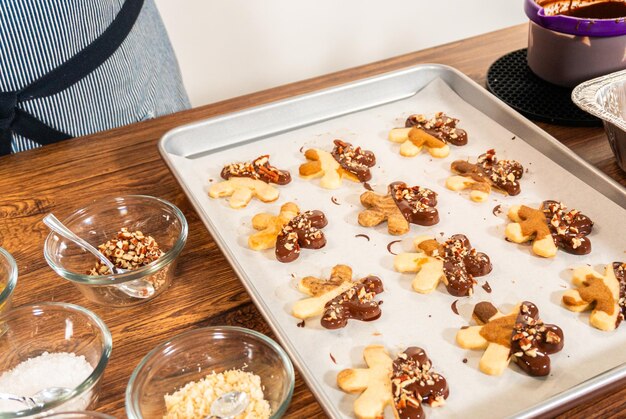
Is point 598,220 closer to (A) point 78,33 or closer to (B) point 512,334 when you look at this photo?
(B) point 512,334

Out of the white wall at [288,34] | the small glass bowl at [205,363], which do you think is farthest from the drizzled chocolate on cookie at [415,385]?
the white wall at [288,34]

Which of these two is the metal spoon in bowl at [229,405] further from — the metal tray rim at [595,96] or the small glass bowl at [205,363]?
the metal tray rim at [595,96]

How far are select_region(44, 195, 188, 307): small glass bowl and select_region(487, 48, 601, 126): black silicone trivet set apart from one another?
0.78 m

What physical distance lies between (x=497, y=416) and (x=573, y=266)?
0.35 m

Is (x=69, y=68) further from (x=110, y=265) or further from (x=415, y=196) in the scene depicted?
(x=415, y=196)

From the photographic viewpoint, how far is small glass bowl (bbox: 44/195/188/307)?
3.41 ft

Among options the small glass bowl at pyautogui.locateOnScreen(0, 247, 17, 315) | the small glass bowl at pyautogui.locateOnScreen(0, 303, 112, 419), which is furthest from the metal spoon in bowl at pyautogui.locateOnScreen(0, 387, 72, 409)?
the small glass bowl at pyautogui.locateOnScreen(0, 247, 17, 315)

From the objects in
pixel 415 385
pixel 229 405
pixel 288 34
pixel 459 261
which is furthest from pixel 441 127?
pixel 288 34

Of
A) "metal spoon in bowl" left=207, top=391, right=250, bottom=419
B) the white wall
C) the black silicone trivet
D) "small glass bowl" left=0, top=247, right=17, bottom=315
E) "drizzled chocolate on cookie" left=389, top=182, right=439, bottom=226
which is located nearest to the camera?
"metal spoon in bowl" left=207, top=391, right=250, bottom=419

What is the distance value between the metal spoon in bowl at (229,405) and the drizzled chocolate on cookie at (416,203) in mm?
486

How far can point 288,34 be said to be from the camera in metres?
2.89

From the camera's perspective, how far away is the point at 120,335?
103 centimetres

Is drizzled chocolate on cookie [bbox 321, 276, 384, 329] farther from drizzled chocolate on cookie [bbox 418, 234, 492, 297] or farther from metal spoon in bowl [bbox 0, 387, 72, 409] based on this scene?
metal spoon in bowl [bbox 0, 387, 72, 409]

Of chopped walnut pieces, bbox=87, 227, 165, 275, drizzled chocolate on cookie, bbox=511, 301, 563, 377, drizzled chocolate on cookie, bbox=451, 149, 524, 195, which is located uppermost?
chopped walnut pieces, bbox=87, 227, 165, 275
